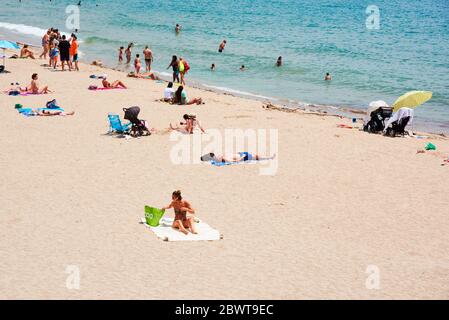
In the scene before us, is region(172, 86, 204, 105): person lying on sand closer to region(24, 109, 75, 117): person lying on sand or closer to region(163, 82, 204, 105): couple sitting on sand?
region(163, 82, 204, 105): couple sitting on sand

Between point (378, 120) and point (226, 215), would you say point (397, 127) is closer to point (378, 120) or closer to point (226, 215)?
point (378, 120)

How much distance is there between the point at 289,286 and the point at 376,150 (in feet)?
27.0

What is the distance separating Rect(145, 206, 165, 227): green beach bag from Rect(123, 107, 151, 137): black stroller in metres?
5.83

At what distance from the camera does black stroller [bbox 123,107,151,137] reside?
14.9 meters

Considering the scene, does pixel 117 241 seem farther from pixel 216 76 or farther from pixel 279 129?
pixel 216 76

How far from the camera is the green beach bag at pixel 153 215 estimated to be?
371 inches

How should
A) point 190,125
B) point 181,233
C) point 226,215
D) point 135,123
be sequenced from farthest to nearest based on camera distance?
point 190,125
point 135,123
point 226,215
point 181,233

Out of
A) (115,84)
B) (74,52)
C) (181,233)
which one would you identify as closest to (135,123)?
(181,233)

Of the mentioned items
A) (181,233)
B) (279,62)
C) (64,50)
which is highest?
(64,50)

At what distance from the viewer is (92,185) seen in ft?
37.4

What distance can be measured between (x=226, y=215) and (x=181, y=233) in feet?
3.61

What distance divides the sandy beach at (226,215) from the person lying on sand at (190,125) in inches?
15.9

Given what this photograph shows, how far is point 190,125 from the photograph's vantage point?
51.2ft
